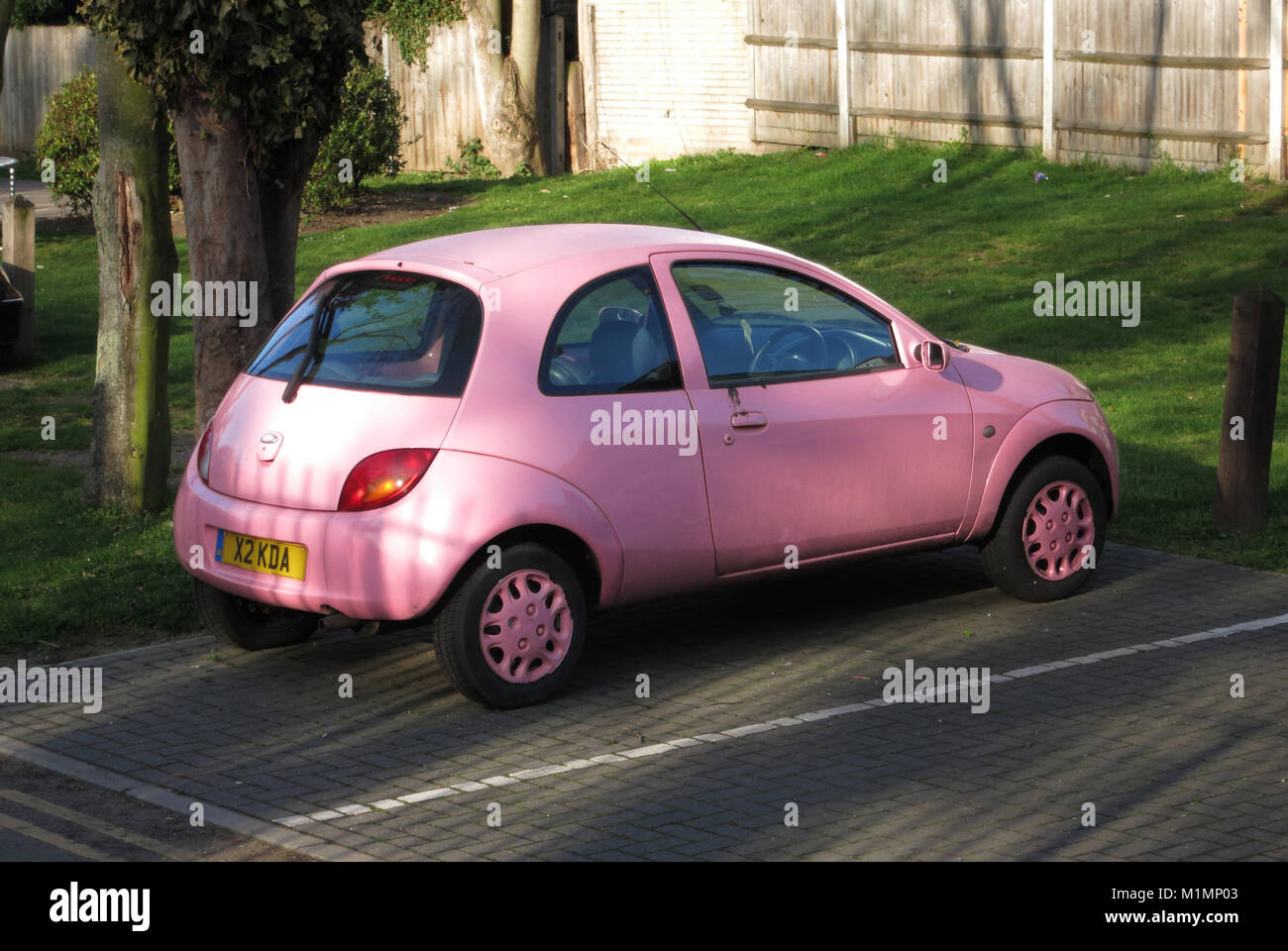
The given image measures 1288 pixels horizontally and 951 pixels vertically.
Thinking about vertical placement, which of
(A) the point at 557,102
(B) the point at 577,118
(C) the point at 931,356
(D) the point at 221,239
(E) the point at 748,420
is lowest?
(E) the point at 748,420

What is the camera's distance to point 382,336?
25.2 feet

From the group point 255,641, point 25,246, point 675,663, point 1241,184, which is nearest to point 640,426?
point 675,663

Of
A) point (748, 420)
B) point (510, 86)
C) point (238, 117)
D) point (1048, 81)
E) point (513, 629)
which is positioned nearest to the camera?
point (513, 629)

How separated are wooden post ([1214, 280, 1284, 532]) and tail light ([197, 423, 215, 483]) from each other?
5.37 meters

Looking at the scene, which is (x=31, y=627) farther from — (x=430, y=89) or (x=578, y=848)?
(x=430, y=89)

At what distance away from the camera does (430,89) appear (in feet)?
103

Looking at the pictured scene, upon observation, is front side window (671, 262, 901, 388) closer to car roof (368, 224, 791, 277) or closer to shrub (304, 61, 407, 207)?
car roof (368, 224, 791, 277)

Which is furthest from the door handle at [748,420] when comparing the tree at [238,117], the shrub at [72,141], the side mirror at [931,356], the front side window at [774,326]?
the shrub at [72,141]

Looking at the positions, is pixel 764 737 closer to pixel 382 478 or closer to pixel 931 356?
pixel 382 478

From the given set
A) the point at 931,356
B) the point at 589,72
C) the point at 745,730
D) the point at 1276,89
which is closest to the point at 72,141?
the point at 589,72

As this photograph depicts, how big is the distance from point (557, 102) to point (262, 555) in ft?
78.2

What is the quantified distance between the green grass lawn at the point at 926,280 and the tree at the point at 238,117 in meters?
1.31

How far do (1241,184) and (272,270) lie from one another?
1285 centimetres

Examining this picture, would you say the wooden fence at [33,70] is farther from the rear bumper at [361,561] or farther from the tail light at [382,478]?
the tail light at [382,478]
